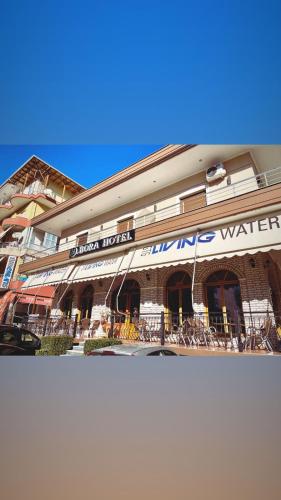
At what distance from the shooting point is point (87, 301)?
628 inches

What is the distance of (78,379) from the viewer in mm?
4551

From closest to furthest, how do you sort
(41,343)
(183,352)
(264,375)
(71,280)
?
(264,375), (183,352), (41,343), (71,280)

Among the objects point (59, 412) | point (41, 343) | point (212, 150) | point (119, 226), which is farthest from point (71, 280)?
point (59, 412)

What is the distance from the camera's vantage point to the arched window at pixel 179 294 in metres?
11.5

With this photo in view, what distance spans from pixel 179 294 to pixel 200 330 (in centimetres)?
294

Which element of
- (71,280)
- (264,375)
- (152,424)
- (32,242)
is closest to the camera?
(152,424)

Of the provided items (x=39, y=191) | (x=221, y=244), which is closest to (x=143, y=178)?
(x=221, y=244)

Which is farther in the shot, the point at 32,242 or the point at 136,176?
the point at 32,242

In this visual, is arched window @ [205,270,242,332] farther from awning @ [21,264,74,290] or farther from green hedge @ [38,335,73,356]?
awning @ [21,264,74,290]

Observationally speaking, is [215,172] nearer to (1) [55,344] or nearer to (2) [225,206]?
(2) [225,206]

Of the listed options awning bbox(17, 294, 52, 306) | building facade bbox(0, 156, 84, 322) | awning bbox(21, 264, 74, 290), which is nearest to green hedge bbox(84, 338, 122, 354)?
awning bbox(21, 264, 74, 290)
